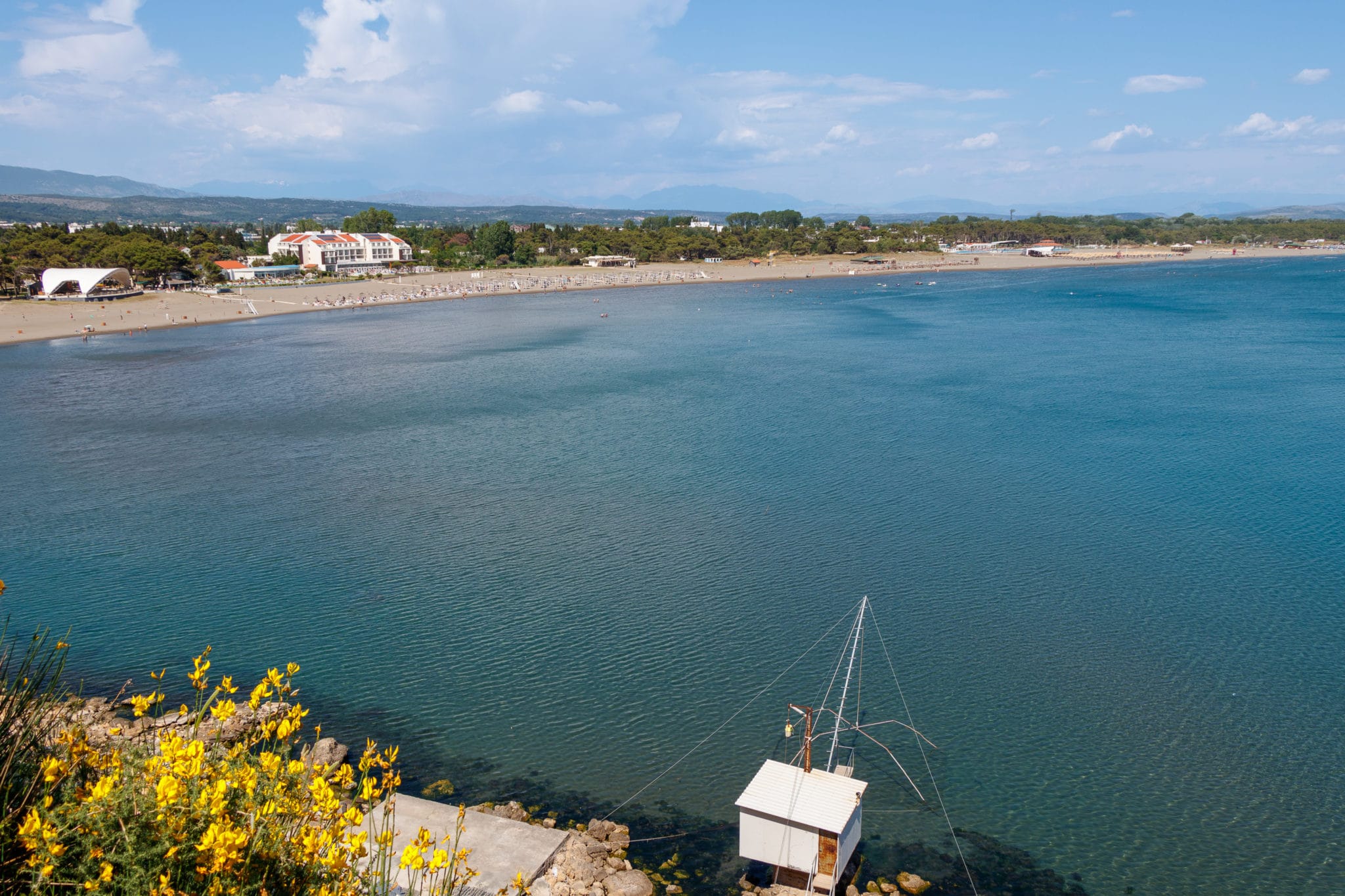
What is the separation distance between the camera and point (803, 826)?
8555 mm

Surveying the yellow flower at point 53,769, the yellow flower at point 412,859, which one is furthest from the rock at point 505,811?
the yellow flower at point 412,859

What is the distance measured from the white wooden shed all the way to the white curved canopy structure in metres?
64.9

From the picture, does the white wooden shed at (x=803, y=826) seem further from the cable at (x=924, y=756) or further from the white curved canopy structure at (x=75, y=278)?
the white curved canopy structure at (x=75, y=278)

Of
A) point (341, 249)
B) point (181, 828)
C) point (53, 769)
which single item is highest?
point (341, 249)

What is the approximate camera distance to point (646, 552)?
56.9 ft

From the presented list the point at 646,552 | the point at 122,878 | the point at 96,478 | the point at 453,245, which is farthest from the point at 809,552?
the point at 453,245

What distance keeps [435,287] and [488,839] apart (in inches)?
2725

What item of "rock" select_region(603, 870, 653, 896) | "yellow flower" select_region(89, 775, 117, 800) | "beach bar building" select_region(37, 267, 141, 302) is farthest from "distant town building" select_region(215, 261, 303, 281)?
"yellow flower" select_region(89, 775, 117, 800)

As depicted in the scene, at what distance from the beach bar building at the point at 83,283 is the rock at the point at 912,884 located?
6543 centimetres

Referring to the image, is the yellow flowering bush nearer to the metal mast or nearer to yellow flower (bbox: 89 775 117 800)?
yellow flower (bbox: 89 775 117 800)

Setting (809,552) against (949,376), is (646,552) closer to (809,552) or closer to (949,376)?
(809,552)

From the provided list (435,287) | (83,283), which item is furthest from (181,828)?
(435,287)

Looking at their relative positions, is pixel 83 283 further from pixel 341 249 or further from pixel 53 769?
pixel 53 769

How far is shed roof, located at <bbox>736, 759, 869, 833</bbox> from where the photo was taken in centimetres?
856
